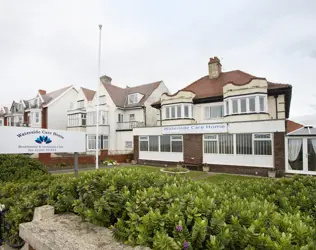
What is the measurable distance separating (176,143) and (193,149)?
1949mm

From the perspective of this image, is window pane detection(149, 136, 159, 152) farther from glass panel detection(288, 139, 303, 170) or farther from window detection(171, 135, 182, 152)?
glass panel detection(288, 139, 303, 170)

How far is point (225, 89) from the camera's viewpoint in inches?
730

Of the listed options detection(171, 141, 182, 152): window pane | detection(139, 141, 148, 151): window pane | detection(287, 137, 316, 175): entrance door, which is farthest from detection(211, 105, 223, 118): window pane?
detection(139, 141, 148, 151): window pane

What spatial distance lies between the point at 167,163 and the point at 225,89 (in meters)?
9.11

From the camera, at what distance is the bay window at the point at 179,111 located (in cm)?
2089

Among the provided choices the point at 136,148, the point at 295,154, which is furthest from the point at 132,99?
the point at 295,154

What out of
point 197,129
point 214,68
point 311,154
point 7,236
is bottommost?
point 7,236

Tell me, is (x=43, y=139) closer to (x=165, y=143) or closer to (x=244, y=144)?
(x=165, y=143)

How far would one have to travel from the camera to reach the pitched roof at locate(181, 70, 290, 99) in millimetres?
20495

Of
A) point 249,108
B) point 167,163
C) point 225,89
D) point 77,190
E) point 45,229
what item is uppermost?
point 225,89

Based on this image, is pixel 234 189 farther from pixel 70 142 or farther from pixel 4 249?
pixel 70 142

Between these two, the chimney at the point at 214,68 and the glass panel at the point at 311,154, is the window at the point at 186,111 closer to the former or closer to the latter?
the chimney at the point at 214,68

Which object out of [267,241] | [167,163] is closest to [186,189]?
[267,241]

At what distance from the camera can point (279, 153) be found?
48.8 feet
